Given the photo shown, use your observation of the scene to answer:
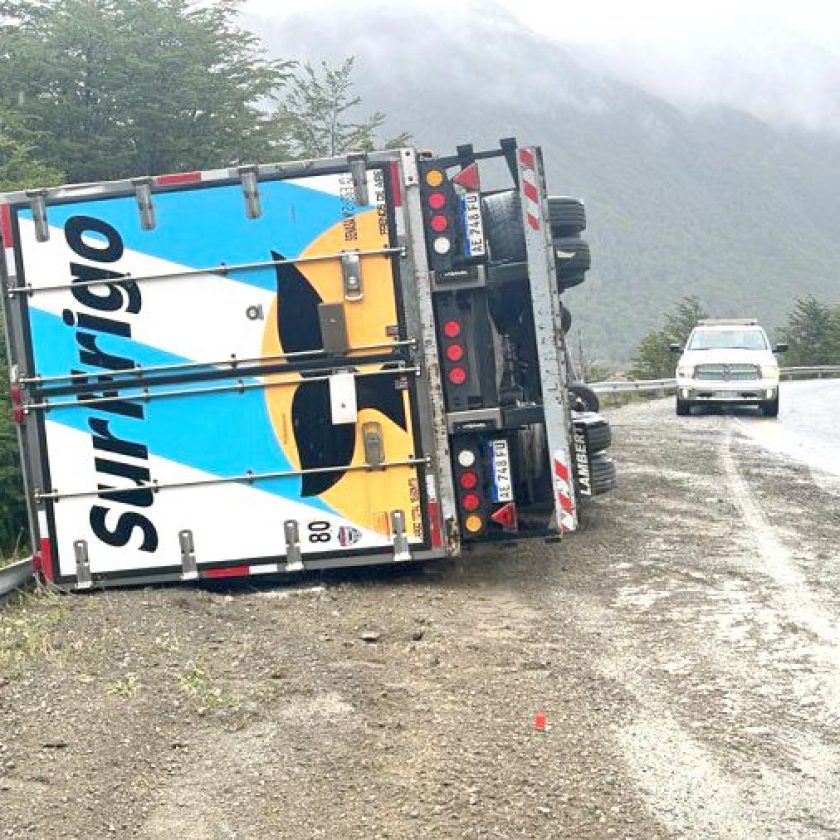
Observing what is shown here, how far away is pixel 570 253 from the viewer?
951 cm

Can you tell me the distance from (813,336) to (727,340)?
44355 millimetres

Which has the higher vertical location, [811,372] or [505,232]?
[505,232]

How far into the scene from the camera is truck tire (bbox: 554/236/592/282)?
950 cm

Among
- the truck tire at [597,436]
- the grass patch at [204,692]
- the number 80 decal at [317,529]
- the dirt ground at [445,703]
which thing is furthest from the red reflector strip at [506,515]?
the grass patch at [204,692]

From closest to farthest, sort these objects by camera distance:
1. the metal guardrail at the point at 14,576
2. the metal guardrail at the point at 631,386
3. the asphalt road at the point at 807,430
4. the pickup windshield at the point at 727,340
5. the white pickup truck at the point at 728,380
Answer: the metal guardrail at the point at 14,576 → the asphalt road at the point at 807,430 → the white pickup truck at the point at 728,380 → the pickup windshield at the point at 727,340 → the metal guardrail at the point at 631,386

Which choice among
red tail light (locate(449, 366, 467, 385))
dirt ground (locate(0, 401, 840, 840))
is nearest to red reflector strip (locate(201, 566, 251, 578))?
dirt ground (locate(0, 401, 840, 840))

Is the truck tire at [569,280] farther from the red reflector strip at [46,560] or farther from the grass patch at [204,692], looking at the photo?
the grass patch at [204,692]

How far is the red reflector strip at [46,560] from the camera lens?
8.12 m

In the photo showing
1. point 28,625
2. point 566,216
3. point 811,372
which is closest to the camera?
point 28,625

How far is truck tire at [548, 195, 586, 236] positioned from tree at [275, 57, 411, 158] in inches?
748

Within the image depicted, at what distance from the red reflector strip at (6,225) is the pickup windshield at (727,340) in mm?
17052

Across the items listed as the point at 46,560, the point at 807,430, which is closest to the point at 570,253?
the point at 46,560

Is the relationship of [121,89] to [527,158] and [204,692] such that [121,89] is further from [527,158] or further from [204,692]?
[204,692]

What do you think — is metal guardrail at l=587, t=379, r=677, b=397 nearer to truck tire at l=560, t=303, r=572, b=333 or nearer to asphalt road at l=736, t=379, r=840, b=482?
asphalt road at l=736, t=379, r=840, b=482
